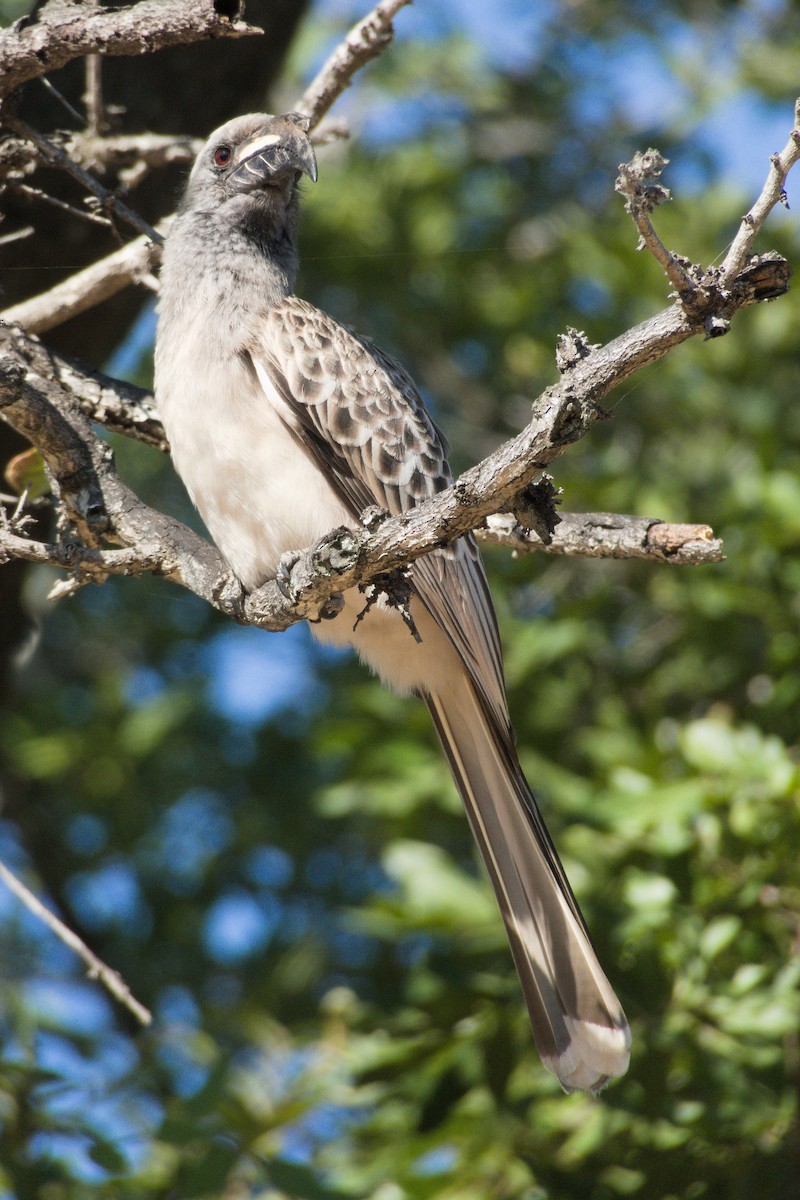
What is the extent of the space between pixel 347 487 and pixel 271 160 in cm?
121

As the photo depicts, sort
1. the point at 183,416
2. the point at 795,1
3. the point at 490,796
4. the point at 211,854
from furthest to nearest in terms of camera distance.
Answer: the point at 795,1 → the point at 211,854 → the point at 490,796 → the point at 183,416

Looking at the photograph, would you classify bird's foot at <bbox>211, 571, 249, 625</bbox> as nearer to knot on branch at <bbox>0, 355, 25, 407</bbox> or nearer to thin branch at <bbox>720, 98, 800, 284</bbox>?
knot on branch at <bbox>0, 355, 25, 407</bbox>

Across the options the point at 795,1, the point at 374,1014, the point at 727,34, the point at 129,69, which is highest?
the point at 727,34

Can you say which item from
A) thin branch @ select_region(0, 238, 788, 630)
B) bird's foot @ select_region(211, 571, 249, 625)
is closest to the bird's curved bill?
thin branch @ select_region(0, 238, 788, 630)

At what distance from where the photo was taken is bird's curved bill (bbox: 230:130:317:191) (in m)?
3.91

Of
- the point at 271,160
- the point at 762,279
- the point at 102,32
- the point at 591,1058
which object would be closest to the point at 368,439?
the point at 271,160

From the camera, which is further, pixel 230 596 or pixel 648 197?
pixel 230 596

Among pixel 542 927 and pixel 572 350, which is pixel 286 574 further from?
pixel 542 927

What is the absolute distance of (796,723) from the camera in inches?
170

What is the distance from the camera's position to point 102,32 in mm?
2869

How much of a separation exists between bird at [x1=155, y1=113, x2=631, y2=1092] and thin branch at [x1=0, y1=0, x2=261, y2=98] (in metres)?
0.96

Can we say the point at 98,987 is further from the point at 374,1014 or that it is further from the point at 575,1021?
the point at 575,1021

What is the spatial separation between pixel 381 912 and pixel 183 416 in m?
1.81

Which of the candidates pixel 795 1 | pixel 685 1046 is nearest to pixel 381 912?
pixel 685 1046
